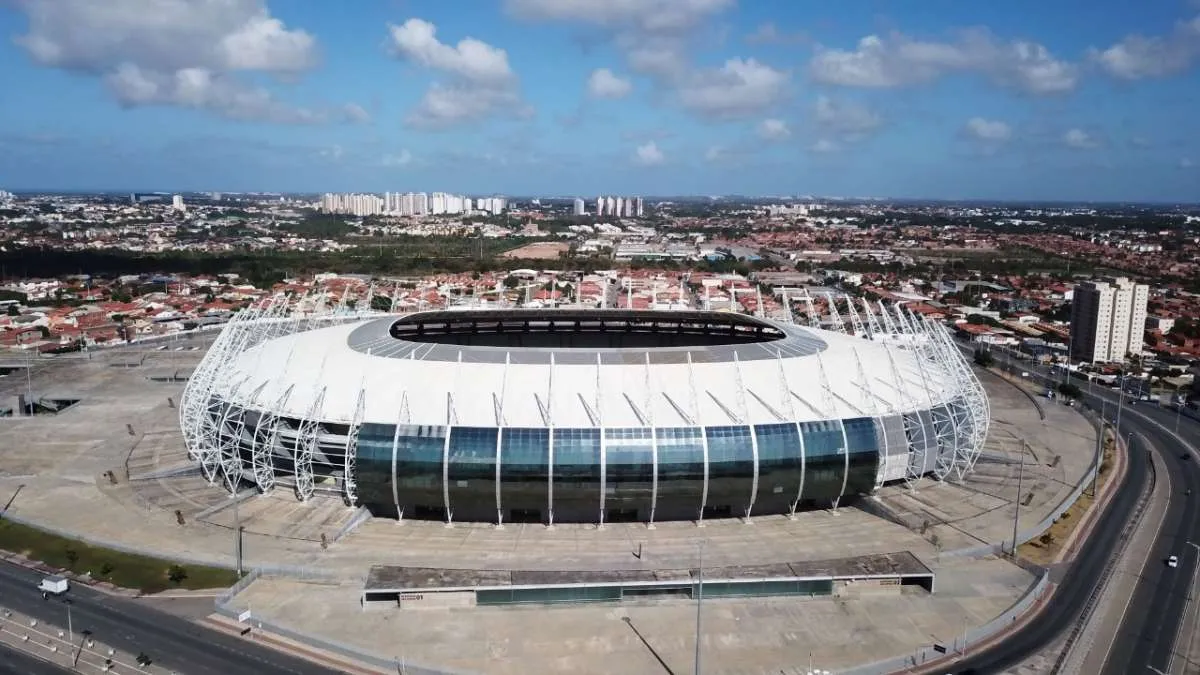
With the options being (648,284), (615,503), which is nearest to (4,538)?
(615,503)

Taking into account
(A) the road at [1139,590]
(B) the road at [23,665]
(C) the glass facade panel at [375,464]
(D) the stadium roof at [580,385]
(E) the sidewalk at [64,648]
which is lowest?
(B) the road at [23,665]

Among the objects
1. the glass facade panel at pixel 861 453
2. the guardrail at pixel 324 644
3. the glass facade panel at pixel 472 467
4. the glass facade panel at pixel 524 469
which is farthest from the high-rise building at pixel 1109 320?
the guardrail at pixel 324 644

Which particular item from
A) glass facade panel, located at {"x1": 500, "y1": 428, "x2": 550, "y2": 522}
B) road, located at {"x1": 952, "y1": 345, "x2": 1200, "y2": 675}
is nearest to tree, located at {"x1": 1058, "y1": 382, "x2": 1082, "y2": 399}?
road, located at {"x1": 952, "y1": 345, "x2": 1200, "y2": 675}

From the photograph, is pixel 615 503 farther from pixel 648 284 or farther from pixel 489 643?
pixel 648 284

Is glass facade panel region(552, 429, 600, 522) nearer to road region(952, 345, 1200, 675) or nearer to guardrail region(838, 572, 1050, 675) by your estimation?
guardrail region(838, 572, 1050, 675)

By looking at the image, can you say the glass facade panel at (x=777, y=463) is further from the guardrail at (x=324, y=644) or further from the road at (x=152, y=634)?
the road at (x=152, y=634)

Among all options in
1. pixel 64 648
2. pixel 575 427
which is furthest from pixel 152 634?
pixel 575 427

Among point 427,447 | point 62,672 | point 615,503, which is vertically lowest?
point 62,672
